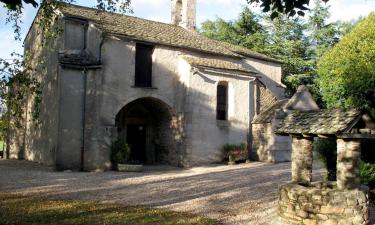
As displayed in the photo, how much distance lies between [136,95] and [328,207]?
13.4m

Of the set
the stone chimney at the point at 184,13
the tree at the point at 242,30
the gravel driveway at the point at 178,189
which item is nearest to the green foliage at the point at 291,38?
the tree at the point at 242,30

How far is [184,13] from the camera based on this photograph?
26672mm

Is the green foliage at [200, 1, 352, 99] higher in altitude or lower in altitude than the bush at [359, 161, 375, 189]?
higher

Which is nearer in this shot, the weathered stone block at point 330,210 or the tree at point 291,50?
the weathered stone block at point 330,210

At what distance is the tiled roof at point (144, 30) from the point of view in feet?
63.9

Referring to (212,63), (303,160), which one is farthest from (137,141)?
(303,160)

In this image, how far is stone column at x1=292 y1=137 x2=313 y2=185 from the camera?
8945 millimetres

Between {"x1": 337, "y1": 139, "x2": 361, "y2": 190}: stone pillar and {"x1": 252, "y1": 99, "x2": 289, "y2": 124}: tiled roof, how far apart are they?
41.4 feet

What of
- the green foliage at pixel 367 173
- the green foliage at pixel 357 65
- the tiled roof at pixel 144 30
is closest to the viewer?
the green foliage at pixel 367 173

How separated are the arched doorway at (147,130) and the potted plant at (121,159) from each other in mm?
2723

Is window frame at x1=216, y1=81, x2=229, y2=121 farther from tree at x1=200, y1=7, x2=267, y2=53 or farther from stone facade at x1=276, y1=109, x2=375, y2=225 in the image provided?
tree at x1=200, y1=7, x2=267, y2=53

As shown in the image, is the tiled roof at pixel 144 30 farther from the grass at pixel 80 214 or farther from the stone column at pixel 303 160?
the stone column at pixel 303 160

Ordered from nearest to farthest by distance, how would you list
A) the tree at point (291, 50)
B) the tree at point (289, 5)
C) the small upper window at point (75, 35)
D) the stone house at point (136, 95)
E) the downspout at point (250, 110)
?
the tree at point (289, 5) → the stone house at point (136, 95) → the small upper window at point (75, 35) → the downspout at point (250, 110) → the tree at point (291, 50)

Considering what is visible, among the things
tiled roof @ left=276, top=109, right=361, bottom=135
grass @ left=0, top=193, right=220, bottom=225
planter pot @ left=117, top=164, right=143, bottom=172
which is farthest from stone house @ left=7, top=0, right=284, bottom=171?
tiled roof @ left=276, top=109, right=361, bottom=135
